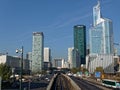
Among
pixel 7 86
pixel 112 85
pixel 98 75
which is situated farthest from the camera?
pixel 98 75

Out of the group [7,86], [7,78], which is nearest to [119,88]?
[7,86]

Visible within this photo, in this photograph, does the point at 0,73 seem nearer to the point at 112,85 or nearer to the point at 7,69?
the point at 7,69

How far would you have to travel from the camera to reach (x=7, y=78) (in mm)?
116688

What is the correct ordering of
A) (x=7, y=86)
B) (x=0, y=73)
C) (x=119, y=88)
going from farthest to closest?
1. (x=0, y=73)
2. (x=7, y=86)
3. (x=119, y=88)

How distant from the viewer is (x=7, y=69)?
385 ft

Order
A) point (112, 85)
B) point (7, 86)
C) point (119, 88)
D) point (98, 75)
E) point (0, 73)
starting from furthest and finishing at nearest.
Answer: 1. point (98, 75)
2. point (0, 73)
3. point (7, 86)
4. point (112, 85)
5. point (119, 88)

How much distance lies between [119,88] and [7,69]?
2060 inches

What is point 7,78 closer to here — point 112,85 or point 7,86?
point 7,86

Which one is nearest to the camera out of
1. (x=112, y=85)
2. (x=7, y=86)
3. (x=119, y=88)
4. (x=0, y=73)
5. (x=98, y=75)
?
(x=119, y=88)

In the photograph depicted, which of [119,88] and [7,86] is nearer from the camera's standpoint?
[119,88]

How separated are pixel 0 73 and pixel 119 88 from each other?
2051 inches

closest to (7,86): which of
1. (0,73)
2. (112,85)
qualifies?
(0,73)

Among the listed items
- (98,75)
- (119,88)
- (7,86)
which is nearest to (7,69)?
(7,86)

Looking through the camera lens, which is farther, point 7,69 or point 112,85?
point 7,69
